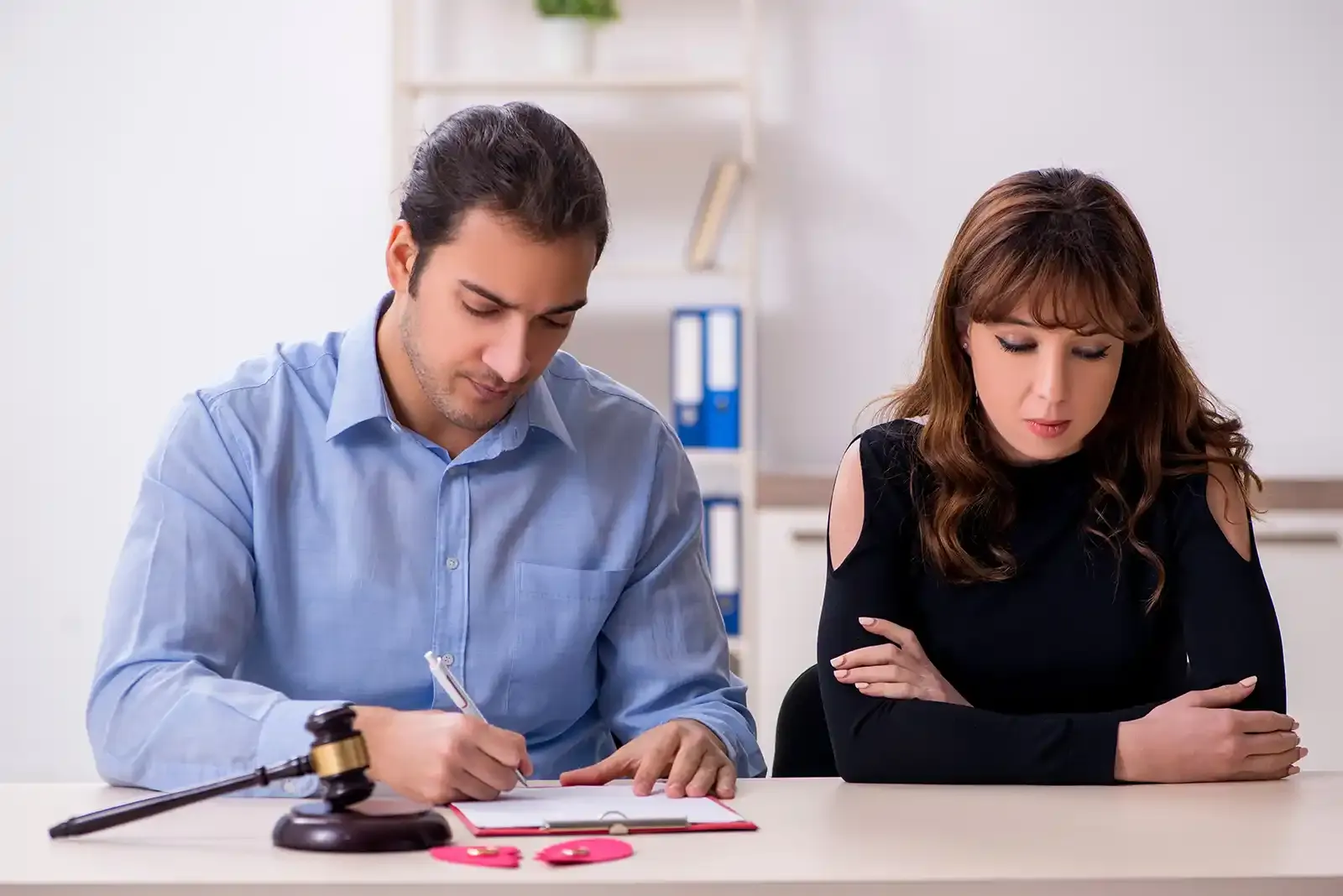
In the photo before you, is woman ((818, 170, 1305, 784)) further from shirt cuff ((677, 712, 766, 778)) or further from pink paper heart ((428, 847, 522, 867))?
pink paper heart ((428, 847, 522, 867))

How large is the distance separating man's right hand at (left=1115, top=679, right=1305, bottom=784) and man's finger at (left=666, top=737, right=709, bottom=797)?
0.42 m

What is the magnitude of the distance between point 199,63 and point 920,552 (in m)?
2.69

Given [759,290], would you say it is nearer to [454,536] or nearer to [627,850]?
[454,536]

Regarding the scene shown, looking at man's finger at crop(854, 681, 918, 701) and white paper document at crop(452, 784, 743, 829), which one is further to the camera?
man's finger at crop(854, 681, 918, 701)

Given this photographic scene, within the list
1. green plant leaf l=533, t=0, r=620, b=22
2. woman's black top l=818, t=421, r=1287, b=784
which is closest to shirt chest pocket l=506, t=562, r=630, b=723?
woman's black top l=818, t=421, r=1287, b=784

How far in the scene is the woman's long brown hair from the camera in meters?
1.65

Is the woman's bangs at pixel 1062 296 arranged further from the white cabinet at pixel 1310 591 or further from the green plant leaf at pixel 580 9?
the green plant leaf at pixel 580 9

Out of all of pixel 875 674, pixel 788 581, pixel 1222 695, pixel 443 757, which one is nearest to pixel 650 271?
pixel 788 581

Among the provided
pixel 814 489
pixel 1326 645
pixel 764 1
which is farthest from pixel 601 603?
pixel 764 1

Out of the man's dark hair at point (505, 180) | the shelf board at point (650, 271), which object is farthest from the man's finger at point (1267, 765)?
the shelf board at point (650, 271)

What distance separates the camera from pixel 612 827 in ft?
3.85

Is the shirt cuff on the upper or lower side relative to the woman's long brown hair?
lower

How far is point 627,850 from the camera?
110cm

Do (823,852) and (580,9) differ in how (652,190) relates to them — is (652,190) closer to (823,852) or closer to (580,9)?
(580,9)
